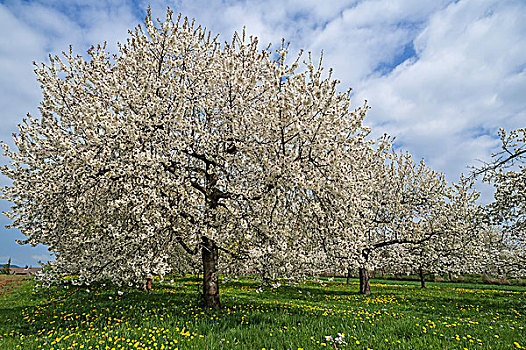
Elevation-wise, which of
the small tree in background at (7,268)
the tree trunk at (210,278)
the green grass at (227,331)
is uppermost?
the tree trunk at (210,278)

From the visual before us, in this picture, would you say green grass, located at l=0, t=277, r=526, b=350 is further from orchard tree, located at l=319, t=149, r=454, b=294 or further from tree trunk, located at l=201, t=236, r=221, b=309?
orchard tree, located at l=319, t=149, r=454, b=294

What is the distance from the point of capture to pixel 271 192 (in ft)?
27.2

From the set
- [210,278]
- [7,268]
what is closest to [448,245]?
[210,278]

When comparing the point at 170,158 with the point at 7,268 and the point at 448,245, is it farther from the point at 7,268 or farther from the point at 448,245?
the point at 7,268

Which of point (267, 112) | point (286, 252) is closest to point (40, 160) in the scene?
point (267, 112)

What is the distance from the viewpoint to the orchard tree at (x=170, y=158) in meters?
7.57

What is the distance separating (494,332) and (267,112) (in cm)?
878

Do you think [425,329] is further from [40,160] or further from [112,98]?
[40,160]

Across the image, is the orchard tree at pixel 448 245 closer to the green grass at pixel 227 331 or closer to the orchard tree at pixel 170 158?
the green grass at pixel 227 331

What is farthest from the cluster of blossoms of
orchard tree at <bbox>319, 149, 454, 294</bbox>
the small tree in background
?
the small tree in background

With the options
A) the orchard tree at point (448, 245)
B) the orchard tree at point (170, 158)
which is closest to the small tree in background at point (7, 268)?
the orchard tree at point (170, 158)

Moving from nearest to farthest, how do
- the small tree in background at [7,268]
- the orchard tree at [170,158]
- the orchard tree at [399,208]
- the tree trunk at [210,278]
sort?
the orchard tree at [170,158] → the tree trunk at [210,278] → the orchard tree at [399,208] → the small tree in background at [7,268]

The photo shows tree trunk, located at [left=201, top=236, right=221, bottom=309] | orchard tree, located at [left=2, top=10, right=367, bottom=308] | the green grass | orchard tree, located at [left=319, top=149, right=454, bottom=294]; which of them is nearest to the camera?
the green grass

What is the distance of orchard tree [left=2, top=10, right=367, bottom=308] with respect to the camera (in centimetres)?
757
